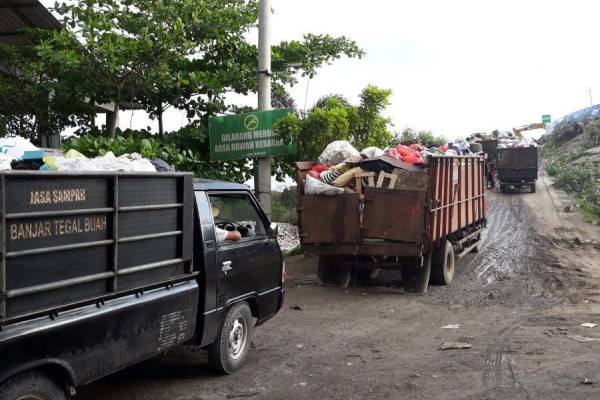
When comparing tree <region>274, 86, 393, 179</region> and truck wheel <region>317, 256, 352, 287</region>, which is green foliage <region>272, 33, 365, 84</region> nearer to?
tree <region>274, 86, 393, 179</region>

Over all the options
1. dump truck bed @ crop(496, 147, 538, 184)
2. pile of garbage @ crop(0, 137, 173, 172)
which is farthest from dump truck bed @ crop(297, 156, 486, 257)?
dump truck bed @ crop(496, 147, 538, 184)

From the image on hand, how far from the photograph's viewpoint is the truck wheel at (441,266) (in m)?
9.69

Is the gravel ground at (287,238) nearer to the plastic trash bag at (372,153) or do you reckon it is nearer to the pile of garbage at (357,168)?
the pile of garbage at (357,168)

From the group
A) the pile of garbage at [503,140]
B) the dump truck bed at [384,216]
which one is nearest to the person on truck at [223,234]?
the dump truck bed at [384,216]

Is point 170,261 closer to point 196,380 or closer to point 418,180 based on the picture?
point 196,380

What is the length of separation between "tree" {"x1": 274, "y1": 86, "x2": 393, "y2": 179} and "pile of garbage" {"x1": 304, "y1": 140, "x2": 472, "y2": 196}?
0.43 meters

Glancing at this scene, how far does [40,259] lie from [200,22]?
22.0 ft

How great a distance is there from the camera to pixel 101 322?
3.60m

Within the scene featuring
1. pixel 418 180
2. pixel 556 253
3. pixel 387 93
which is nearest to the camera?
pixel 418 180

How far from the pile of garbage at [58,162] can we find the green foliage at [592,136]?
111ft

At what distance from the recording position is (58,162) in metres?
4.01

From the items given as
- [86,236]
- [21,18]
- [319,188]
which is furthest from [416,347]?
[21,18]

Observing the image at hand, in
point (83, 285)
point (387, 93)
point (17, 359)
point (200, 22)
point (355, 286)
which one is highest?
point (200, 22)

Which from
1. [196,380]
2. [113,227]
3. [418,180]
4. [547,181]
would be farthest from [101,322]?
[547,181]
